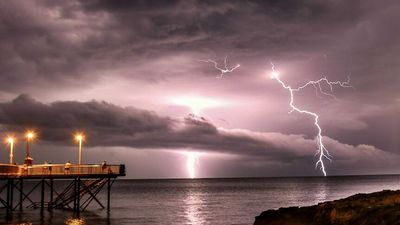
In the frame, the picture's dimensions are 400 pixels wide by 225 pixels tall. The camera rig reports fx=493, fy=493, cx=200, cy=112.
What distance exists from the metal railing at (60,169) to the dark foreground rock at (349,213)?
29201 millimetres

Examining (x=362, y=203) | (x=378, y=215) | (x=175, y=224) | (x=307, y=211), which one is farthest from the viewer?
(x=175, y=224)

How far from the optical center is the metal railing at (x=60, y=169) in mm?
58287

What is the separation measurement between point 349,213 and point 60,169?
3966cm

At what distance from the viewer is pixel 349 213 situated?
29922 mm

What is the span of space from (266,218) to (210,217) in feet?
89.6

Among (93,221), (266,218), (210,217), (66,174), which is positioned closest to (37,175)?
(66,174)

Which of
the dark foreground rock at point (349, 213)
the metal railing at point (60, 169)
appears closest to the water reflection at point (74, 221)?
the metal railing at point (60, 169)

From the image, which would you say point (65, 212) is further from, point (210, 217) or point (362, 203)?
point (362, 203)

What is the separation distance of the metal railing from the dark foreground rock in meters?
29.2

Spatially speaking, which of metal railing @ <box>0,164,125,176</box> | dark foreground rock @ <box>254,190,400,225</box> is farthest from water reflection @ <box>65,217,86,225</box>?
dark foreground rock @ <box>254,190,400,225</box>

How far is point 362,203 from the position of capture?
1235 inches

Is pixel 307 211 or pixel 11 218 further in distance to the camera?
pixel 11 218

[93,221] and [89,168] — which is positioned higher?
[89,168]

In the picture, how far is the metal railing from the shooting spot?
2295 inches
